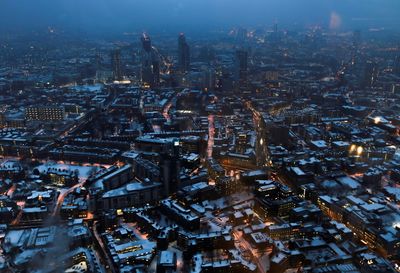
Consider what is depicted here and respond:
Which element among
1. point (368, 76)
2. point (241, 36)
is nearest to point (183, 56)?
point (368, 76)

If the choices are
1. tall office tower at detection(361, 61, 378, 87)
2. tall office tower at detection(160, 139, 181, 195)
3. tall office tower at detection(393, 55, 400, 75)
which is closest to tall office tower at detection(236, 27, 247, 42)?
tall office tower at detection(393, 55, 400, 75)

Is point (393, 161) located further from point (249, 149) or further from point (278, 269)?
point (278, 269)

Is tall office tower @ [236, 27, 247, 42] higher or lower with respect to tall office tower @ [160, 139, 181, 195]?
higher

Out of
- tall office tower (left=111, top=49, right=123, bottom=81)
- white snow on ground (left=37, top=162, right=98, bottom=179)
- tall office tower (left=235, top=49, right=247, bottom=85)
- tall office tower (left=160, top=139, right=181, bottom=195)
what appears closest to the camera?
tall office tower (left=160, top=139, right=181, bottom=195)

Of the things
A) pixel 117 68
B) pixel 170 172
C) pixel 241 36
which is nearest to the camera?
pixel 170 172

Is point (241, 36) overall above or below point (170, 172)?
above

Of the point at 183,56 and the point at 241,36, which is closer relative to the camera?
the point at 183,56

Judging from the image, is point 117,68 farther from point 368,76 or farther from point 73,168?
point 368,76

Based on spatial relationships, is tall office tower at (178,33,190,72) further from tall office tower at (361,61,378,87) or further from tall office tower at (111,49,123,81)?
tall office tower at (361,61,378,87)

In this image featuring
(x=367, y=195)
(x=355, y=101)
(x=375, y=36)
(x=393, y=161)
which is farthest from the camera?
(x=375, y=36)

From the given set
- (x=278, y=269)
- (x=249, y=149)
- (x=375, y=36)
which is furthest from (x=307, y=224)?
(x=375, y=36)

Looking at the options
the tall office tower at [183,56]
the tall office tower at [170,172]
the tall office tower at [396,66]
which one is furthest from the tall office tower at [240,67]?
the tall office tower at [170,172]
